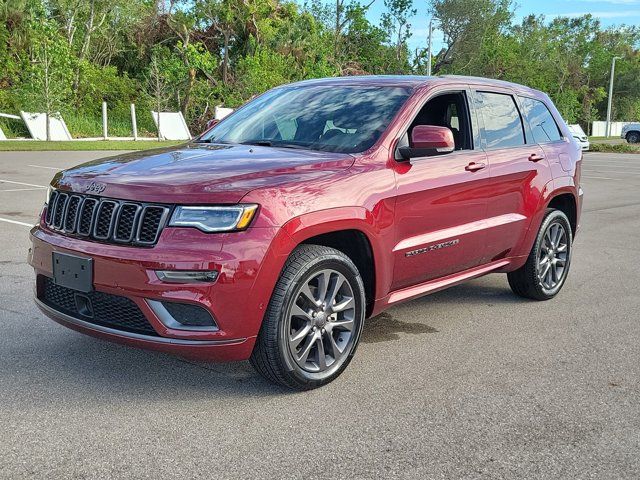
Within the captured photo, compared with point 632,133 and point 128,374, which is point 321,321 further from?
point 632,133

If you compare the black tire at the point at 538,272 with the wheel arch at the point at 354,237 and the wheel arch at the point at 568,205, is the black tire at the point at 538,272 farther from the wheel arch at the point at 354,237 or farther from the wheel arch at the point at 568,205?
the wheel arch at the point at 354,237

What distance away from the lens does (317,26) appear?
143 feet

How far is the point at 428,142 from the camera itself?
4.35m

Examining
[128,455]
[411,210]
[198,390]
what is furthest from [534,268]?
[128,455]

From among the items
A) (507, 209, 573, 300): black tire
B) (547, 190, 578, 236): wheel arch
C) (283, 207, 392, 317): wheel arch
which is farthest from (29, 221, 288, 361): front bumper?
(547, 190, 578, 236): wheel arch

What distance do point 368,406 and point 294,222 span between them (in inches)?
40.6

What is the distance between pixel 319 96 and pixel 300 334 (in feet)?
6.34

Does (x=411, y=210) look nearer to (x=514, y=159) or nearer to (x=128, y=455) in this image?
(x=514, y=159)

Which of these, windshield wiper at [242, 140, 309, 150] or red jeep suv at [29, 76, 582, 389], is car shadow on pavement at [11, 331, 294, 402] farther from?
windshield wiper at [242, 140, 309, 150]

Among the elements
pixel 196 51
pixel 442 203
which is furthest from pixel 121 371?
pixel 196 51

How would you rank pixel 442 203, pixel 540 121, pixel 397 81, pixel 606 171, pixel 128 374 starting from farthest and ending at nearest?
1. pixel 606 171
2. pixel 540 121
3. pixel 397 81
4. pixel 442 203
5. pixel 128 374

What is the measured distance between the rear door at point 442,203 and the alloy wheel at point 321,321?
1.60 ft

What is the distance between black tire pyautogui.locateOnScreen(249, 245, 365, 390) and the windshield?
0.80 m

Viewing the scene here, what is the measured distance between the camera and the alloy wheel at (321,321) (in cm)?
Answer: 390
